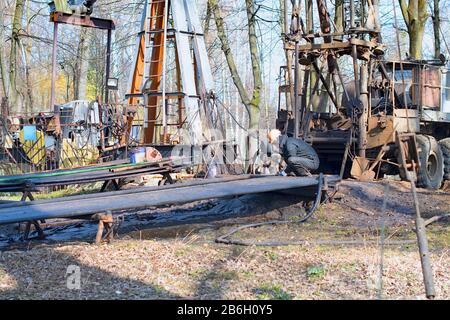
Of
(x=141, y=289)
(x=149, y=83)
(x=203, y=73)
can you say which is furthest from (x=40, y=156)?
(x=141, y=289)

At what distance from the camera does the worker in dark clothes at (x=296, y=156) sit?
11.8 metres

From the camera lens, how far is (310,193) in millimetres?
11172

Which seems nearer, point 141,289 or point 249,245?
point 141,289

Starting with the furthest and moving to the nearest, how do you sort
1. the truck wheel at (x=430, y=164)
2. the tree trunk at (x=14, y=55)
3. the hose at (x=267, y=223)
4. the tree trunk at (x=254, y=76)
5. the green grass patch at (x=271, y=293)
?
the tree trunk at (x=14, y=55) → the tree trunk at (x=254, y=76) → the truck wheel at (x=430, y=164) → the hose at (x=267, y=223) → the green grass patch at (x=271, y=293)

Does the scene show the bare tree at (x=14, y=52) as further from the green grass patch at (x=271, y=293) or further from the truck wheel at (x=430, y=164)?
the green grass patch at (x=271, y=293)

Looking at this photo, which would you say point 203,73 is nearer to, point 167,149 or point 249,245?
point 167,149

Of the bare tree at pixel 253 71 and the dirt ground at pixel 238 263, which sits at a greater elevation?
the bare tree at pixel 253 71

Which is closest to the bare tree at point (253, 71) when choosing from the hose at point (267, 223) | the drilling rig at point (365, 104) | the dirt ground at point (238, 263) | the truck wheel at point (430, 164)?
the drilling rig at point (365, 104)

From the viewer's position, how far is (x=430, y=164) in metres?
15.3

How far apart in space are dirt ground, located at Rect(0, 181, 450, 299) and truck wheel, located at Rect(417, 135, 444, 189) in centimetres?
379

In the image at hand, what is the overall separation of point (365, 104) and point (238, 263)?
7671 mm

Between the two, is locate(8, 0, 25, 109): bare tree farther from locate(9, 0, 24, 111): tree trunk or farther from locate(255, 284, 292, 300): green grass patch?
locate(255, 284, 292, 300): green grass patch

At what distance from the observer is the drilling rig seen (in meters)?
→ 13.9
